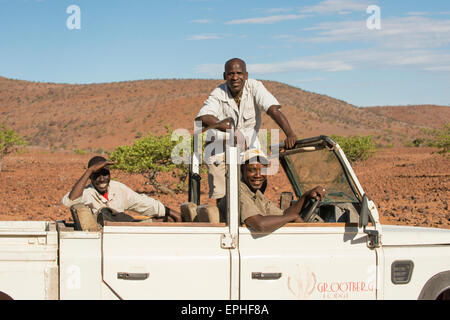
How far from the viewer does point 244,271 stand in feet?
11.7

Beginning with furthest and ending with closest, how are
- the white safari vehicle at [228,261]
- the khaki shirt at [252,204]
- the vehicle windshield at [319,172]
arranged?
1. the vehicle windshield at [319,172]
2. the khaki shirt at [252,204]
3. the white safari vehicle at [228,261]

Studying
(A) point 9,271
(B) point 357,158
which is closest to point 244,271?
(A) point 9,271

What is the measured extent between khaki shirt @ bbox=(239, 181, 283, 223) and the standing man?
0.51m

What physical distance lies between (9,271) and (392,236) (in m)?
2.50

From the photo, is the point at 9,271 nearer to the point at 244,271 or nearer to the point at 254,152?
the point at 244,271

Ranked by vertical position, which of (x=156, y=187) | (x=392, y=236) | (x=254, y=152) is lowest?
(x=156, y=187)

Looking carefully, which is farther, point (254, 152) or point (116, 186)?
point (116, 186)

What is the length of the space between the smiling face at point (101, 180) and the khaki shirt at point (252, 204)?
4.18 ft

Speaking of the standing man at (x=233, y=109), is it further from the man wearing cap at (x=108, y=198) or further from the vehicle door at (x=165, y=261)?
the vehicle door at (x=165, y=261)

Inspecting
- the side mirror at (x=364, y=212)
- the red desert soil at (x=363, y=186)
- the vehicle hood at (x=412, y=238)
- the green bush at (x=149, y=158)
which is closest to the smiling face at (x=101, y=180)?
the side mirror at (x=364, y=212)

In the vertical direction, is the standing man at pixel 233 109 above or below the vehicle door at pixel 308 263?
above

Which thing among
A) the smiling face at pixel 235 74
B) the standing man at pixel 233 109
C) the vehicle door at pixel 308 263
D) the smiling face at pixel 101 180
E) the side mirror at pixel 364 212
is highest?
the smiling face at pixel 235 74

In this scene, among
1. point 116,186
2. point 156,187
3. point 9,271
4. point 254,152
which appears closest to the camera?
point 9,271

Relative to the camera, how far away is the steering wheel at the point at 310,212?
4.05 metres
